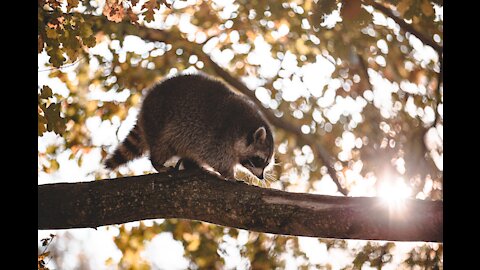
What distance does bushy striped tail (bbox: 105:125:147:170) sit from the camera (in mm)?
5379

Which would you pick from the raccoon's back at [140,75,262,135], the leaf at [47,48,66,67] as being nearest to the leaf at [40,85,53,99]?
the leaf at [47,48,66,67]

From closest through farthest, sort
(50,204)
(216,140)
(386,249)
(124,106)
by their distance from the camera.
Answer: (50,204)
(216,140)
(386,249)
(124,106)

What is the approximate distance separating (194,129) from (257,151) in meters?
0.70

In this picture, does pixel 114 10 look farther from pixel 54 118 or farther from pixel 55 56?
pixel 54 118

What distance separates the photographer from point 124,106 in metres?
7.44

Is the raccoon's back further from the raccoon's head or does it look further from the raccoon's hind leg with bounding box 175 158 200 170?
the raccoon's hind leg with bounding box 175 158 200 170

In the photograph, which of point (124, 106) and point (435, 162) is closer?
point (435, 162)

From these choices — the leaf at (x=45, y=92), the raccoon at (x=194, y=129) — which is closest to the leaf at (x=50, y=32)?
the leaf at (x=45, y=92)
